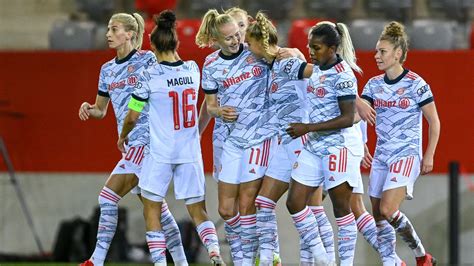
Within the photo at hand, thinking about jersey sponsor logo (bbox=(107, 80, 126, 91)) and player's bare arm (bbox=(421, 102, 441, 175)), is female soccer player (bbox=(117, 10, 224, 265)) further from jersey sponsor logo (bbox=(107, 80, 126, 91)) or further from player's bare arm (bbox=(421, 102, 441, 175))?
player's bare arm (bbox=(421, 102, 441, 175))

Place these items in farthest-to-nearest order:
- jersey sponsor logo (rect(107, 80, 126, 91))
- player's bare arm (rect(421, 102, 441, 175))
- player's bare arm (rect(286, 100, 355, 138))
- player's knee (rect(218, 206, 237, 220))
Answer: jersey sponsor logo (rect(107, 80, 126, 91)) → player's bare arm (rect(421, 102, 441, 175)) → player's knee (rect(218, 206, 237, 220)) → player's bare arm (rect(286, 100, 355, 138))

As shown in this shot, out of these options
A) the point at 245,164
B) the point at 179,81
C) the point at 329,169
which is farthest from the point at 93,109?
the point at 329,169

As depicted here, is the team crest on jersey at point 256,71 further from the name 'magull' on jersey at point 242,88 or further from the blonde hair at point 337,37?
the blonde hair at point 337,37

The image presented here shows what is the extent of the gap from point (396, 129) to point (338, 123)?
1065 mm

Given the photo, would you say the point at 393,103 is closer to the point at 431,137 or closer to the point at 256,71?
the point at 431,137

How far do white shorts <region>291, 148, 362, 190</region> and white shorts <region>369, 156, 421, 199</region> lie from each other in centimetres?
71

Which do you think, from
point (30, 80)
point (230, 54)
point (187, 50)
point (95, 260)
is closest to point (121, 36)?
point (230, 54)

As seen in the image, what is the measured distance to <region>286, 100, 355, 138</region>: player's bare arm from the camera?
8.62 metres

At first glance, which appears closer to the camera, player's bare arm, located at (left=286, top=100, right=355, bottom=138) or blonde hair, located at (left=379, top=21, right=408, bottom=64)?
player's bare arm, located at (left=286, top=100, right=355, bottom=138)

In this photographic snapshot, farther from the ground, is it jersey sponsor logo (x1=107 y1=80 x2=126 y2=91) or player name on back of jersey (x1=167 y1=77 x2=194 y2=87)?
player name on back of jersey (x1=167 y1=77 x2=194 y2=87)

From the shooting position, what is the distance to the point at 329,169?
28.8 ft

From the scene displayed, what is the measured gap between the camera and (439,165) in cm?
1462

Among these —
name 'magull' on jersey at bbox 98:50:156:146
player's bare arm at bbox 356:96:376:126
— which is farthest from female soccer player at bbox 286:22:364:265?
name 'magull' on jersey at bbox 98:50:156:146

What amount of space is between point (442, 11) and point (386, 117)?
238 inches
